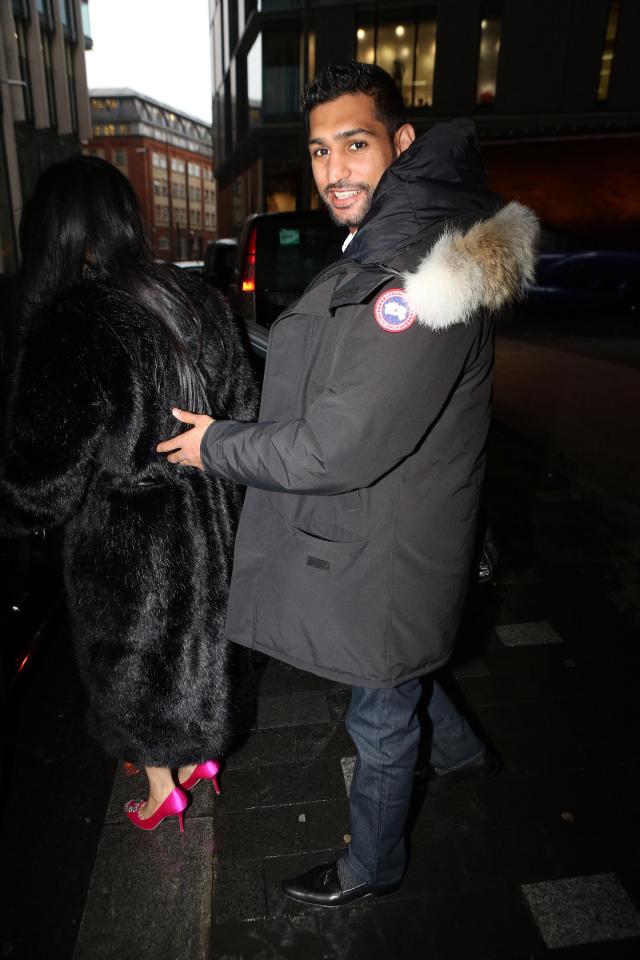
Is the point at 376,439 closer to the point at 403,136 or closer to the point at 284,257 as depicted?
→ the point at 403,136

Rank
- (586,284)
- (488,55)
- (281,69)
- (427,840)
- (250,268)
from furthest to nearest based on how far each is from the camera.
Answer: (281,69)
(488,55)
(586,284)
(250,268)
(427,840)

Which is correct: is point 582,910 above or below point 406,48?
below

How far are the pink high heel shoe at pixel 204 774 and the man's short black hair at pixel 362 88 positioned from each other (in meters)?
2.18

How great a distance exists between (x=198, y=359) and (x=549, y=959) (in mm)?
2019

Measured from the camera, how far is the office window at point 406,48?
Answer: 22109 mm

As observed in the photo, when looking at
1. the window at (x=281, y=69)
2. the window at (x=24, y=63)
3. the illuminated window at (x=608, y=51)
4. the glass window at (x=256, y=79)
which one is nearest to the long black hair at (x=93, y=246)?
the illuminated window at (x=608, y=51)

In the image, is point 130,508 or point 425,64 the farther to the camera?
point 425,64

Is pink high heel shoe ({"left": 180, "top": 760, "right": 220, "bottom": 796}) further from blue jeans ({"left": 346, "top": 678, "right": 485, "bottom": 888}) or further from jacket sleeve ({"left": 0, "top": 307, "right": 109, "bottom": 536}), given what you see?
jacket sleeve ({"left": 0, "top": 307, "right": 109, "bottom": 536})

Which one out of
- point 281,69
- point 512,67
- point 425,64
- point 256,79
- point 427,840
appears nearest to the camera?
point 427,840

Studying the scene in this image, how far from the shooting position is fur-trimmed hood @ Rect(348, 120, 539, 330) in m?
1.26

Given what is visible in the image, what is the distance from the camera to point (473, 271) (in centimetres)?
127

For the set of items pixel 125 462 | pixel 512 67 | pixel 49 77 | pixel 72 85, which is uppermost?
pixel 72 85

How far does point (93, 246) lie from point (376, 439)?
0.96 meters

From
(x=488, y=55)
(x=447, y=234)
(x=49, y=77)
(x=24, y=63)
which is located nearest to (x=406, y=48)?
(x=488, y=55)
